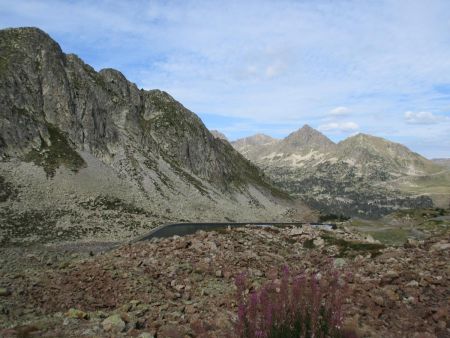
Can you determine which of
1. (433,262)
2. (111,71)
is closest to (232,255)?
(433,262)

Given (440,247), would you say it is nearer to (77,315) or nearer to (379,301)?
(379,301)

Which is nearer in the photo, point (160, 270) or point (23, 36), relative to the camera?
point (160, 270)

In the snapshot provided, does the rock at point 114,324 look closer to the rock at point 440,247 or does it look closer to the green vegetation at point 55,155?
the rock at point 440,247

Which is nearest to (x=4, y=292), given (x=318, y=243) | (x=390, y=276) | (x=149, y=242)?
(x=149, y=242)

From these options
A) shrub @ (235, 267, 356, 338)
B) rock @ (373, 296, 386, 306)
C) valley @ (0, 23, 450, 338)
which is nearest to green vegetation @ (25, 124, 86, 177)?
valley @ (0, 23, 450, 338)

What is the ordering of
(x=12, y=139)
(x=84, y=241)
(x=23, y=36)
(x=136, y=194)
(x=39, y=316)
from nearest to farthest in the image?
(x=39, y=316) → (x=84, y=241) → (x=12, y=139) → (x=136, y=194) → (x=23, y=36)

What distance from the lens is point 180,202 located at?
136 meters

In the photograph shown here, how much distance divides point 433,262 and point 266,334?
16072 mm

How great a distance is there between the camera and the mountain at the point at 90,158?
84.6 m

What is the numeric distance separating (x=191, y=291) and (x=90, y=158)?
111 metres

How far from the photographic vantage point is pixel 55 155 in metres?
110

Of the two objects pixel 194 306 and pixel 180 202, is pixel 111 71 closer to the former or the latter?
pixel 180 202

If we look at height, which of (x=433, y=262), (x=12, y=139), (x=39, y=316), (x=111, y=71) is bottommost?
(x=39, y=316)

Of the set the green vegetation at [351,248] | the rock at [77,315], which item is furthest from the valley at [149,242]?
the green vegetation at [351,248]
